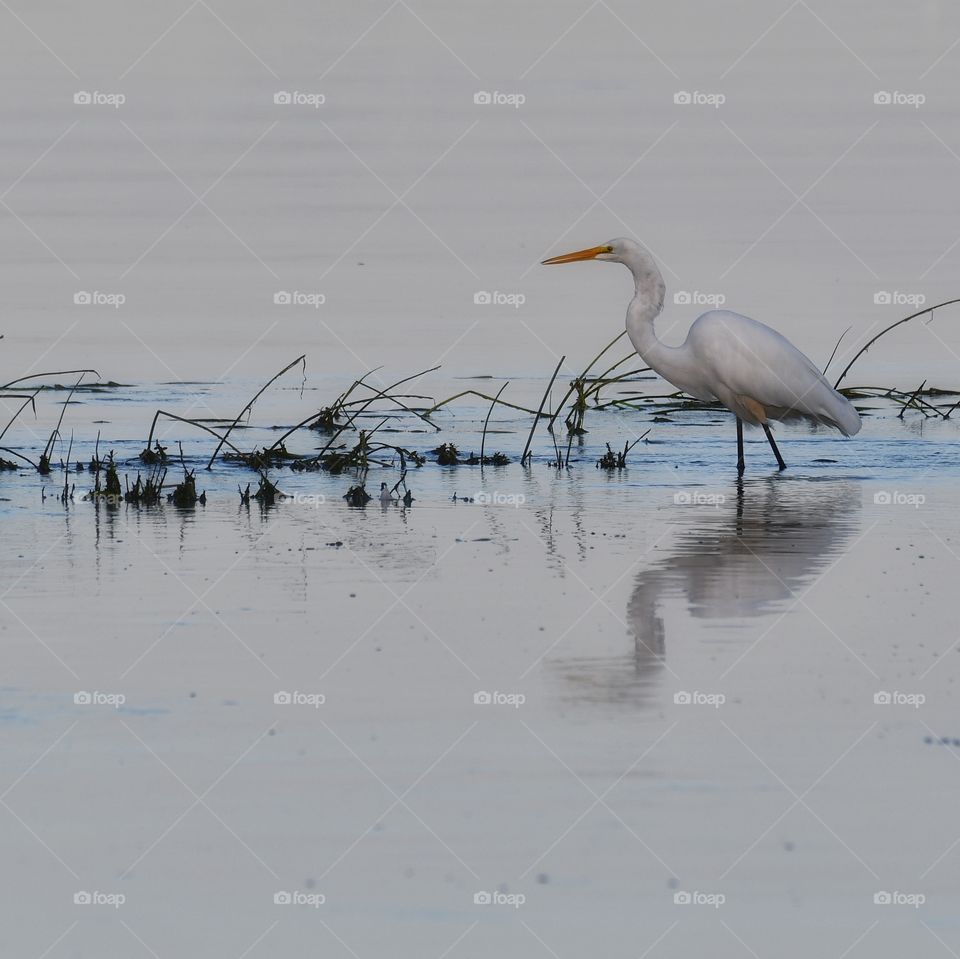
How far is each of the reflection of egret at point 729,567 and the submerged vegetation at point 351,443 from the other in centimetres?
155

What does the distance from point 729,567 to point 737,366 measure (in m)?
4.43

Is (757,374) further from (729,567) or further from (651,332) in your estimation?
(729,567)

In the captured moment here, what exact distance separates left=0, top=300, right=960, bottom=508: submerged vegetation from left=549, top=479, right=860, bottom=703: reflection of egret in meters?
1.55

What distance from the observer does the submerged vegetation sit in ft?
37.1

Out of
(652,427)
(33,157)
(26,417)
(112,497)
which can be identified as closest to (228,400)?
(26,417)

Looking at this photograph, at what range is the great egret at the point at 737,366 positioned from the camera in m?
13.5

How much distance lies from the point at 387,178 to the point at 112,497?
1886cm

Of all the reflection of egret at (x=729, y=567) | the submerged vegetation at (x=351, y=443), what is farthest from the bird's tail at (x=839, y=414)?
the reflection of egret at (x=729, y=567)

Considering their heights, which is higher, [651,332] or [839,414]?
[651,332]

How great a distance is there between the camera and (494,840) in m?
5.53

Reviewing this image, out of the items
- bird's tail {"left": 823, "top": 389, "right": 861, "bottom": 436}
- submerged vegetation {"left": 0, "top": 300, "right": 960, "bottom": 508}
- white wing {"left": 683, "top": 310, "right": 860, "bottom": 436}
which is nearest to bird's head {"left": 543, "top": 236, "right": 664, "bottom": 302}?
white wing {"left": 683, "top": 310, "right": 860, "bottom": 436}

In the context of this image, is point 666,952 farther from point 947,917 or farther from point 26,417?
point 26,417

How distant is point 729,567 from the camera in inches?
364

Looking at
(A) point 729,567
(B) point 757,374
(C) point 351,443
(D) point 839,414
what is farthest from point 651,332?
(A) point 729,567
